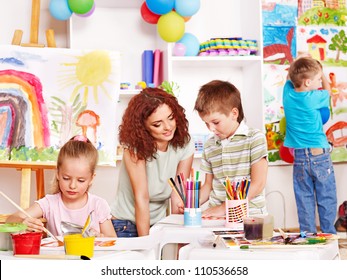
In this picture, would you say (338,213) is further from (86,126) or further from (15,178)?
(15,178)

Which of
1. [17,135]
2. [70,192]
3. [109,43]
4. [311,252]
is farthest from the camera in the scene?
[109,43]

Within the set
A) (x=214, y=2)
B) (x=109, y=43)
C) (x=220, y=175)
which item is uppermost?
(x=214, y=2)

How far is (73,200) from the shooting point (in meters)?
2.13

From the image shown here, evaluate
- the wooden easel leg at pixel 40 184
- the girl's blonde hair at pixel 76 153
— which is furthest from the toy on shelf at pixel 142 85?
the girl's blonde hair at pixel 76 153

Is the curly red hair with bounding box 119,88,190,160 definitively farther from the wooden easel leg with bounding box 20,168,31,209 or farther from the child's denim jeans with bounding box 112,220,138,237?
the wooden easel leg with bounding box 20,168,31,209

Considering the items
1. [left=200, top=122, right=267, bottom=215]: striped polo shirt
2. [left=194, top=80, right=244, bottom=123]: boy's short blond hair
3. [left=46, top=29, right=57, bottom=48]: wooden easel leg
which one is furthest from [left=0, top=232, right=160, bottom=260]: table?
[left=46, top=29, right=57, bottom=48]: wooden easel leg

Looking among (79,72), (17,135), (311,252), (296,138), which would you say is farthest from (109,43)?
(311,252)

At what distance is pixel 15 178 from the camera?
3.80 meters

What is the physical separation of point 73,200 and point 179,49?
67.8 inches

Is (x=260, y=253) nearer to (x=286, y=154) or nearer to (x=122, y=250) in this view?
(x=122, y=250)

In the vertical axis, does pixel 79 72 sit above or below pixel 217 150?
above

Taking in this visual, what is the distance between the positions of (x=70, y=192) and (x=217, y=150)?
571mm

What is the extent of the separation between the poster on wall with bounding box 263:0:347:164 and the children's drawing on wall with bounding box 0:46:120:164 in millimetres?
1075

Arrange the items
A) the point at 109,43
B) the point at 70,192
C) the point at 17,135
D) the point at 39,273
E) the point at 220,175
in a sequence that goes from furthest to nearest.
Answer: the point at 109,43
the point at 17,135
the point at 220,175
the point at 70,192
the point at 39,273
